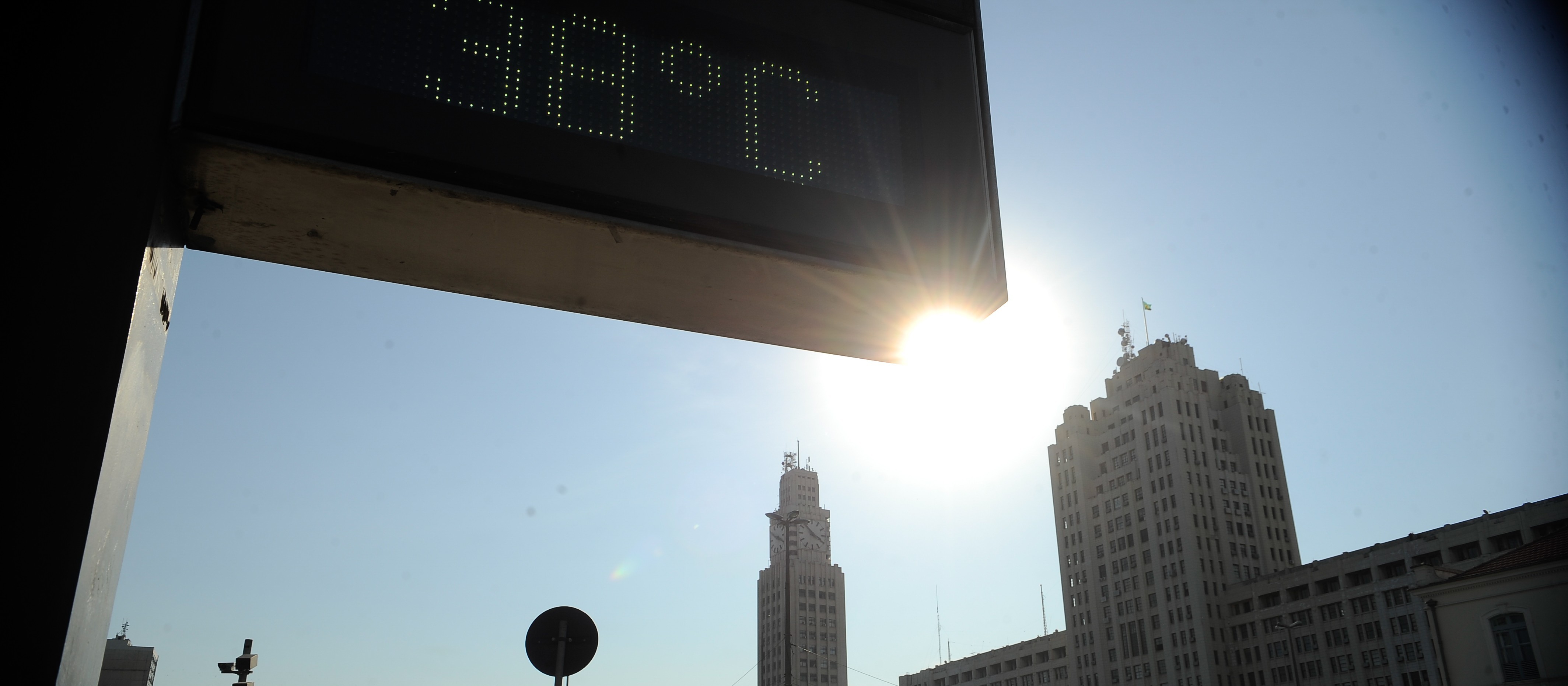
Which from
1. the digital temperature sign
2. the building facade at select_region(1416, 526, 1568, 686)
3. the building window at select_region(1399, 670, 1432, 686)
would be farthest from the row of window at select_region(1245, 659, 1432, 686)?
the digital temperature sign

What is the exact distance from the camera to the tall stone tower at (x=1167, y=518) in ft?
268

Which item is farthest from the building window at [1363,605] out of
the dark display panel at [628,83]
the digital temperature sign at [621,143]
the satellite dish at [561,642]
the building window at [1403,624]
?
the dark display panel at [628,83]

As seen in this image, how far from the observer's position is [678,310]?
298 cm

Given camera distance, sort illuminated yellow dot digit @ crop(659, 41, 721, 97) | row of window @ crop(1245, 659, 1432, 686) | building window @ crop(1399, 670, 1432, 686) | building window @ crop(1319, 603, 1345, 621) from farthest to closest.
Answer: building window @ crop(1319, 603, 1345, 621) < row of window @ crop(1245, 659, 1432, 686) < building window @ crop(1399, 670, 1432, 686) < illuminated yellow dot digit @ crop(659, 41, 721, 97)

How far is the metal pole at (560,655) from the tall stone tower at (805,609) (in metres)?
120

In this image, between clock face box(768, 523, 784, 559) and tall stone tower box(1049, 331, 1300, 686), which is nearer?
tall stone tower box(1049, 331, 1300, 686)

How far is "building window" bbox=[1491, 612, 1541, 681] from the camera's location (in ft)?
74.8

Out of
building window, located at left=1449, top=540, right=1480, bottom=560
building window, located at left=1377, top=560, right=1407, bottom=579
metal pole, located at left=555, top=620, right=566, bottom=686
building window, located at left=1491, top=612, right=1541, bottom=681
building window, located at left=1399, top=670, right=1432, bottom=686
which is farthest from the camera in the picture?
building window, located at left=1377, top=560, right=1407, bottom=579

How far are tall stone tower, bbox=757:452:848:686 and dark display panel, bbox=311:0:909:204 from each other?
404ft

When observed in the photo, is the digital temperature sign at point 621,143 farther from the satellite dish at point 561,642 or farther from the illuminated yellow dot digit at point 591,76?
the satellite dish at point 561,642

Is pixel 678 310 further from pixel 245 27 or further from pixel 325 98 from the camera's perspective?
pixel 245 27

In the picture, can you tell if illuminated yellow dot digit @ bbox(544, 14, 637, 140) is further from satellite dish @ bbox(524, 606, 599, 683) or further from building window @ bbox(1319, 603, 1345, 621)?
building window @ bbox(1319, 603, 1345, 621)

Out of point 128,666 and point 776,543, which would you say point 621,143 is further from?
point 776,543

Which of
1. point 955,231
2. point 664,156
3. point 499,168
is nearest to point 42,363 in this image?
point 499,168
